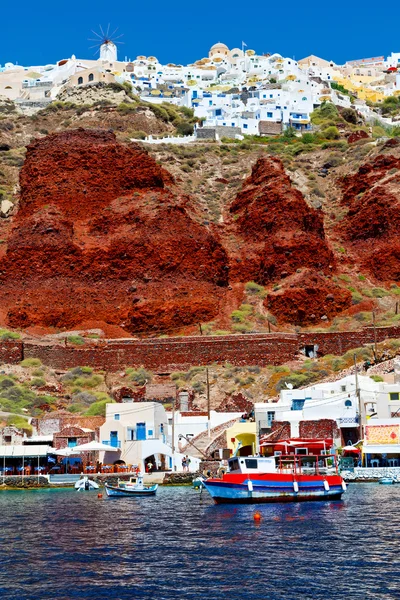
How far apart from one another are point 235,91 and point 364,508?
108 m

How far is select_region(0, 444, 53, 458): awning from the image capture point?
55625 mm

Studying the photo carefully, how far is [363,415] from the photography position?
184ft

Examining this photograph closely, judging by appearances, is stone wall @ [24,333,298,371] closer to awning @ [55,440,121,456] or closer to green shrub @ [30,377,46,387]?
green shrub @ [30,377,46,387]

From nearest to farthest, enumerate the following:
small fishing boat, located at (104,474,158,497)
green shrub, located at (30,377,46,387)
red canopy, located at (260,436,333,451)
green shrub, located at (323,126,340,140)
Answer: small fishing boat, located at (104,474,158,497)
red canopy, located at (260,436,333,451)
green shrub, located at (30,377,46,387)
green shrub, located at (323,126,340,140)

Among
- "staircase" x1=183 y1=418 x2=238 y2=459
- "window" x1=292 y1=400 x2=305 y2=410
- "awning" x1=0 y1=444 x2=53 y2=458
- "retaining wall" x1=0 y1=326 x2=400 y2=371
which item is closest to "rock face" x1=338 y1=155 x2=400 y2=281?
Result: "retaining wall" x1=0 y1=326 x2=400 y2=371

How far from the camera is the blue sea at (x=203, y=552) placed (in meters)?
23.0

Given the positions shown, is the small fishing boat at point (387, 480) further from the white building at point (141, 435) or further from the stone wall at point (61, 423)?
the stone wall at point (61, 423)

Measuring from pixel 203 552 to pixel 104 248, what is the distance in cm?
5624

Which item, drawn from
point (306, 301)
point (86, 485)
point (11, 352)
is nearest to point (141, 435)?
point (86, 485)

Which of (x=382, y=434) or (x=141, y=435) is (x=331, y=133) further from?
(x=382, y=434)

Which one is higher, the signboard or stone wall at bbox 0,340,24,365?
stone wall at bbox 0,340,24,365

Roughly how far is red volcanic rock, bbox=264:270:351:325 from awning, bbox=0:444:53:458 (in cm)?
2627

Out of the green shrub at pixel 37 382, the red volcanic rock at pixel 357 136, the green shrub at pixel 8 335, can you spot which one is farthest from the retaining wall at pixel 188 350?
the red volcanic rock at pixel 357 136

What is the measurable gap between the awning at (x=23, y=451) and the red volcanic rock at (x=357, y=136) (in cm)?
6644
